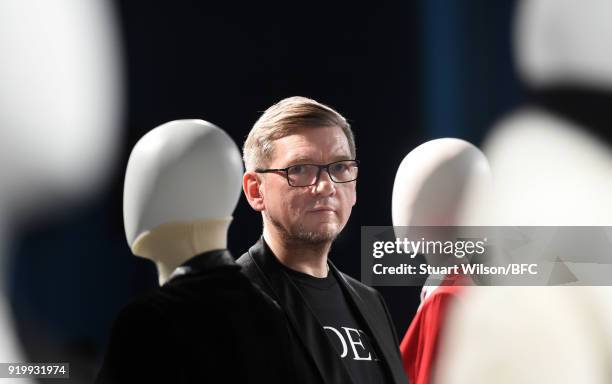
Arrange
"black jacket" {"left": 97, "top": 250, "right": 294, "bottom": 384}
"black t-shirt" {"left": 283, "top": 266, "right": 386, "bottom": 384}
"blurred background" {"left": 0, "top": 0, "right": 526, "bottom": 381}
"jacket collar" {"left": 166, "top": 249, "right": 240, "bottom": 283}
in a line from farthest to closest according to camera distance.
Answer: "blurred background" {"left": 0, "top": 0, "right": 526, "bottom": 381}, "black t-shirt" {"left": 283, "top": 266, "right": 386, "bottom": 384}, "jacket collar" {"left": 166, "top": 249, "right": 240, "bottom": 283}, "black jacket" {"left": 97, "top": 250, "right": 294, "bottom": 384}

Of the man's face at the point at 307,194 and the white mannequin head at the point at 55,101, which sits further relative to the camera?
the white mannequin head at the point at 55,101

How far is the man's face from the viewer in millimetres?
2154

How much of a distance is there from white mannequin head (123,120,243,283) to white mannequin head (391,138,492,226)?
0.84 m

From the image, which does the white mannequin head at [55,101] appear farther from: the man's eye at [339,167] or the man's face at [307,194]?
the man's eye at [339,167]

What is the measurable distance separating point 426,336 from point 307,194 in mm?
602

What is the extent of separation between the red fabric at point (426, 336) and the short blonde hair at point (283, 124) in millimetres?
510

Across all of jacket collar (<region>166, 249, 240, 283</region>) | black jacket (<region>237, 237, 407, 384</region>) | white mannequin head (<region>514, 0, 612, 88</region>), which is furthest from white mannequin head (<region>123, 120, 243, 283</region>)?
white mannequin head (<region>514, 0, 612, 88</region>)

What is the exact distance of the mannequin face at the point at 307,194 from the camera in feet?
7.07

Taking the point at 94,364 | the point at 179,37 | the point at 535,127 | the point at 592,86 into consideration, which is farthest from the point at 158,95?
the point at 592,86

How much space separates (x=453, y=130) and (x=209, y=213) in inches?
58.6

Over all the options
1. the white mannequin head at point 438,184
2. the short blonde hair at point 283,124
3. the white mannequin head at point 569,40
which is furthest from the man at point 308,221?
the white mannequin head at point 569,40

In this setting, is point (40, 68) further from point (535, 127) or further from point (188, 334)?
point (535, 127)

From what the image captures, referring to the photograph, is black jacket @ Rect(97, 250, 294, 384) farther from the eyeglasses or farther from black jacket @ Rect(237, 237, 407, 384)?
the eyeglasses

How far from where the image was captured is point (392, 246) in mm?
2834
